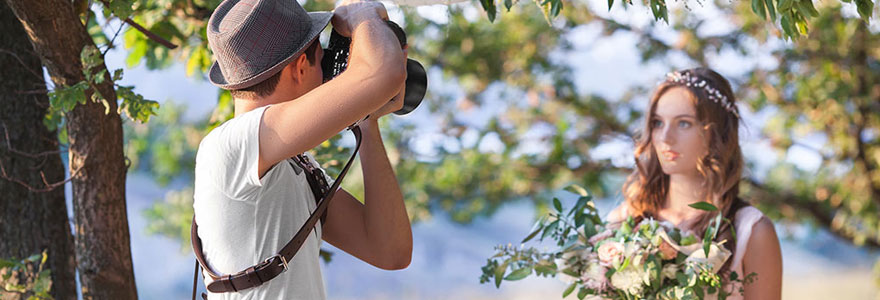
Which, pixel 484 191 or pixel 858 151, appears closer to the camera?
pixel 858 151

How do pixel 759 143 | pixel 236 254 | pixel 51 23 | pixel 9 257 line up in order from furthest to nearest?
pixel 759 143, pixel 9 257, pixel 51 23, pixel 236 254

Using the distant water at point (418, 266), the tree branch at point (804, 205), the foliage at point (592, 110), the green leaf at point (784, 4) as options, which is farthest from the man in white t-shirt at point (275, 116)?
the distant water at point (418, 266)

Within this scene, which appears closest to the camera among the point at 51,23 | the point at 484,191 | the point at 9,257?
the point at 51,23

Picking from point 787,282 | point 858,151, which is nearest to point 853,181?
point 858,151

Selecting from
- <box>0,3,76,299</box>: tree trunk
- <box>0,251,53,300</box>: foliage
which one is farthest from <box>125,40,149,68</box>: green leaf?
<box>0,251,53,300</box>: foliage

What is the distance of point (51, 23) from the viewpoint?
81.1 inches

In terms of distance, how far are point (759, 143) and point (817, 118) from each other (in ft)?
1.62

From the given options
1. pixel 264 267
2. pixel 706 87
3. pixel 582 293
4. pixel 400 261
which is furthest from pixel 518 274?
pixel 264 267

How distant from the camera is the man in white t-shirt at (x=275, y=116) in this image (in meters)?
1.35

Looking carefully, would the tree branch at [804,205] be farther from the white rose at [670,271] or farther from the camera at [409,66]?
the camera at [409,66]

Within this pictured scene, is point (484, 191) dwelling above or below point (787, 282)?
above

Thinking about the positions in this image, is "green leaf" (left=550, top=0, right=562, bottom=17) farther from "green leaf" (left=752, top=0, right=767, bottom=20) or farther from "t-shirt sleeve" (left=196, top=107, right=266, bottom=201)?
"t-shirt sleeve" (left=196, top=107, right=266, bottom=201)

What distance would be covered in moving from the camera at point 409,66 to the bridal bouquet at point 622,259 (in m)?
0.72

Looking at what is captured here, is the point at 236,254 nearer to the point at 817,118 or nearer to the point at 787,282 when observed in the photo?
the point at 817,118
